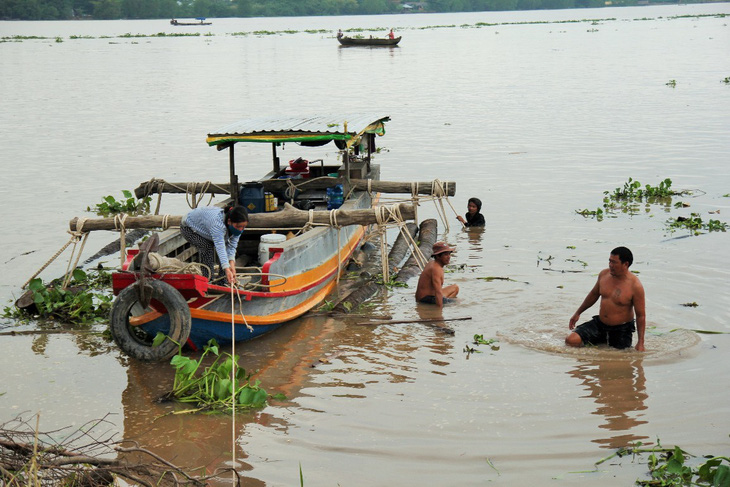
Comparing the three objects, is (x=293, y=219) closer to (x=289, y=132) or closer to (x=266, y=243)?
(x=266, y=243)

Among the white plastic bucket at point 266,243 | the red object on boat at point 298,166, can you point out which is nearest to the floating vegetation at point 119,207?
the red object on boat at point 298,166

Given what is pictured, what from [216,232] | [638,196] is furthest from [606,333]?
[638,196]

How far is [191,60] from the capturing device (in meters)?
54.5

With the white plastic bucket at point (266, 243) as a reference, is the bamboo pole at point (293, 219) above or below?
above

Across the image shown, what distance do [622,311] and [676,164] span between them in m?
11.6

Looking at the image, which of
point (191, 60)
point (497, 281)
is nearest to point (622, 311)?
point (497, 281)

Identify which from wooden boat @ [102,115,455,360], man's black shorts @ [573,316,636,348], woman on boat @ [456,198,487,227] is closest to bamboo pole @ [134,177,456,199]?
wooden boat @ [102,115,455,360]

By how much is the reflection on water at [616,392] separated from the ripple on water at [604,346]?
148mm

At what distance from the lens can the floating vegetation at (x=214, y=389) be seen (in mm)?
7316

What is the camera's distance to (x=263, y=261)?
9.46m

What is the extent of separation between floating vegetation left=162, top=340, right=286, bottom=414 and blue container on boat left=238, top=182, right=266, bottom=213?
3.64 meters

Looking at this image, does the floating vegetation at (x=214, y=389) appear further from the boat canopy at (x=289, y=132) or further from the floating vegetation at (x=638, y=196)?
the floating vegetation at (x=638, y=196)

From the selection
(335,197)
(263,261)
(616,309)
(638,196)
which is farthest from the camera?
(638,196)

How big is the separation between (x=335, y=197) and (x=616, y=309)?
4.42m
